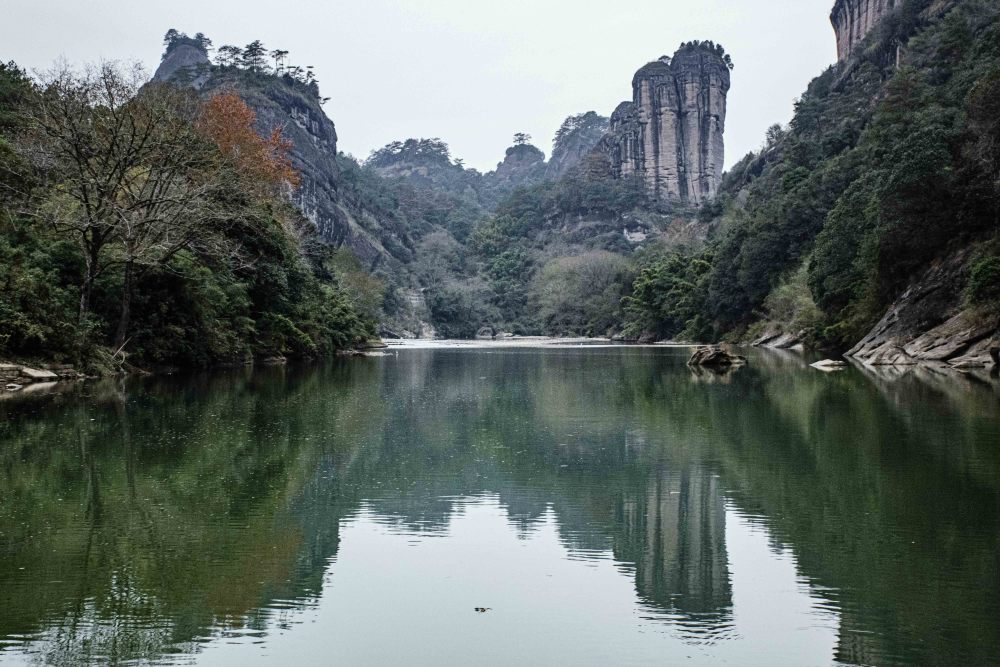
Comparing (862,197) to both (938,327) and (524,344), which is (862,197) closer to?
(938,327)

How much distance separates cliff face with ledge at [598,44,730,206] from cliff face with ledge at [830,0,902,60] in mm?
35321

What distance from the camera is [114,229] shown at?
2648 cm

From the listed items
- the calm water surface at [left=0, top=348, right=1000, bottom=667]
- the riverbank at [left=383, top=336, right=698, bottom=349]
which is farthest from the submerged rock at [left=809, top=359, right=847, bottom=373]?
the riverbank at [left=383, top=336, right=698, bottom=349]

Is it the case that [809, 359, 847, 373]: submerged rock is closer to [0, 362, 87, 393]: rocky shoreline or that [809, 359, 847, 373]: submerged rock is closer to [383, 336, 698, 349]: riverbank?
[0, 362, 87, 393]: rocky shoreline

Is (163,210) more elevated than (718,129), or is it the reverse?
(718,129)

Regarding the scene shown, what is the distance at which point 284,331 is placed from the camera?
40344 mm

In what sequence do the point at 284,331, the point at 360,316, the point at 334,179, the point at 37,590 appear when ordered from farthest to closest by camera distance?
the point at 334,179
the point at 360,316
the point at 284,331
the point at 37,590

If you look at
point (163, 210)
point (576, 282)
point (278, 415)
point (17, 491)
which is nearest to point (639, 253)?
point (576, 282)

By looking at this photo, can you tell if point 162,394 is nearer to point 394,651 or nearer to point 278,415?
point 278,415

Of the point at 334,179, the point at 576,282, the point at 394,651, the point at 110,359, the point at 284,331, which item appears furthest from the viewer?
the point at 334,179

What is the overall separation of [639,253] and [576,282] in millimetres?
9706

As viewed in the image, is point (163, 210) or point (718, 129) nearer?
point (163, 210)

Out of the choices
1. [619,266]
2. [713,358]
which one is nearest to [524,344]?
[619,266]

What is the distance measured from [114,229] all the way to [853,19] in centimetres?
9842
